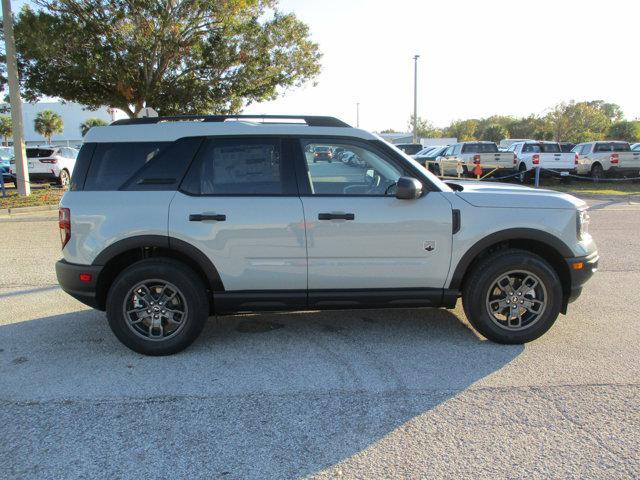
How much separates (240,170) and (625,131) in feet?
222

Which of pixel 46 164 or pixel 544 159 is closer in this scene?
pixel 46 164

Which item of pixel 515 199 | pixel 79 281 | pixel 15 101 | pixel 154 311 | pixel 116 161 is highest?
pixel 15 101

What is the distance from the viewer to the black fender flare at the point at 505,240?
Result: 4281mm

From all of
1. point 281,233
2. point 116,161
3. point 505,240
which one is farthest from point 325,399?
point 116,161

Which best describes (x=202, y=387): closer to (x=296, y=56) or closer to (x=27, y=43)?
(x=27, y=43)

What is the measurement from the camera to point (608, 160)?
21.7m

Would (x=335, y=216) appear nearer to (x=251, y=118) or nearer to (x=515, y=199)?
(x=251, y=118)

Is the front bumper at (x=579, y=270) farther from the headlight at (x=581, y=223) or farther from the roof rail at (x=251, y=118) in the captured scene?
the roof rail at (x=251, y=118)

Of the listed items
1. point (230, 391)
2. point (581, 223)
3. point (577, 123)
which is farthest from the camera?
point (577, 123)

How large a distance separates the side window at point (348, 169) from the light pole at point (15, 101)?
15.2 metres

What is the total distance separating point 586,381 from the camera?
12.3ft

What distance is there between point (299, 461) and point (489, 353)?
2.12 m

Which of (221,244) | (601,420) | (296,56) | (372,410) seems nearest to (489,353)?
(601,420)

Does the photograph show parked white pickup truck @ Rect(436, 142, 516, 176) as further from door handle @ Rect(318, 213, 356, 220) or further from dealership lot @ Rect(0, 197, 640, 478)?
door handle @ Rect(318, 213, 356, 220)
